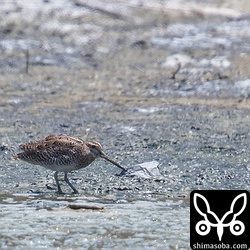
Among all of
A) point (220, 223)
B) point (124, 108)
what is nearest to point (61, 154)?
point (220, 223)

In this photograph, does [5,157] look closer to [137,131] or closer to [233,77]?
[137,131]

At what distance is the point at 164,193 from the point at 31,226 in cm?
178

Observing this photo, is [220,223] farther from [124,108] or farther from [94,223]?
[124,108]

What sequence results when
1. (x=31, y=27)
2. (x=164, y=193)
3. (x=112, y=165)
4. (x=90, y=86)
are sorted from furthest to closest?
1. (x=31, y=27)
2. (x=90, y=86)
3. (x=112, y=165)
4. (x=164, y=193)

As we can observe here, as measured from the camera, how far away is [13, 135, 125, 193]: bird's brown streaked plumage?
10.5 metres

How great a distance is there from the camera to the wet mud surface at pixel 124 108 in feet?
30.9

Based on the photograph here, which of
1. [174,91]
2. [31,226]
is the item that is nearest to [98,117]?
[174,91]

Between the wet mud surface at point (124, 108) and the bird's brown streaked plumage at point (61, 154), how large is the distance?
0.89 feet

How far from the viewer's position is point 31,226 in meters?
9.16
